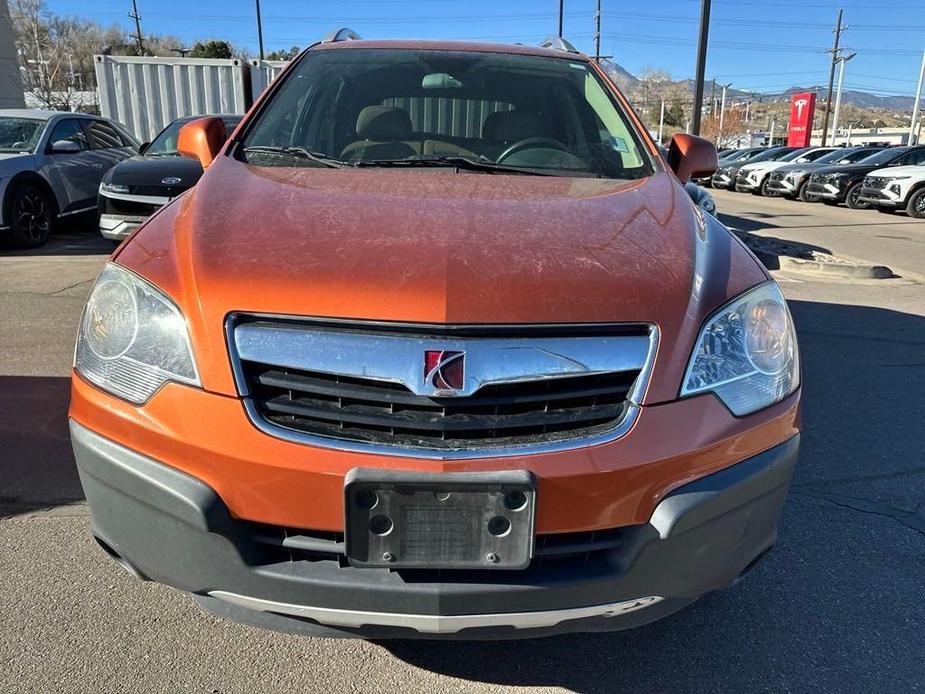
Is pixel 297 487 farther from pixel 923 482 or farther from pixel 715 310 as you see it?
pixel 923 482

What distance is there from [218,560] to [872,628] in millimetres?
2020

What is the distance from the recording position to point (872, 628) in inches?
89.0

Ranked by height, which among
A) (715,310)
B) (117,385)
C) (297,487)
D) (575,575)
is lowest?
(575,575)

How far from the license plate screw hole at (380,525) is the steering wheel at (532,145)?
5.98 ft

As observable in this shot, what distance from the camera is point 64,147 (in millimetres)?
9094

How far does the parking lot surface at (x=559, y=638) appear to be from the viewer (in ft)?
6.58

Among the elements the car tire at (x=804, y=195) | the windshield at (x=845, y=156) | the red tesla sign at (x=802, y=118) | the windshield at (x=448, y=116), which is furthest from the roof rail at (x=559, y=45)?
the red tesla sign at (x=802, y=118)

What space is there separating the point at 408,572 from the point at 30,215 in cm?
912

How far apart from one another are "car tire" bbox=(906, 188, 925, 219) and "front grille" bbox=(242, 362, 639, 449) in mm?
17729

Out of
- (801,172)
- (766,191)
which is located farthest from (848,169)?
(766,191)

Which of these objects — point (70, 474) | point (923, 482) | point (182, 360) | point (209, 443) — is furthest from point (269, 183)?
point (923, 482)

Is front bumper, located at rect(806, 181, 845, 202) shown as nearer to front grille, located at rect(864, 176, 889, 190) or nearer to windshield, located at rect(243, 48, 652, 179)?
front grille, located at rect(864, 176, 889, 190)

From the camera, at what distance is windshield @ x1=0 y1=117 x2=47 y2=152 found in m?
8.88

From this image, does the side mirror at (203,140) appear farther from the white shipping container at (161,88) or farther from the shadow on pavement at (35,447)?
the white shipping container at (161,88)
